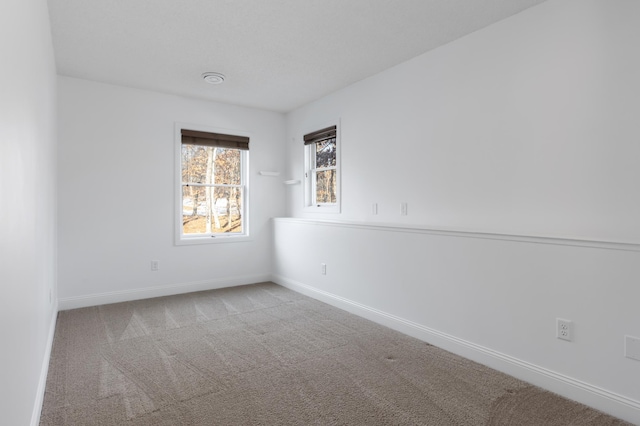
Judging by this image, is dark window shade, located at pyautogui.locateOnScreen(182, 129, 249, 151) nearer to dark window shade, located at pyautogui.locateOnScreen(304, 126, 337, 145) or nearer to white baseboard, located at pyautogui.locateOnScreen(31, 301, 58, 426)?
dark window shade, located at pyautogui.locateOnScreen(304, 126, 337, 145)

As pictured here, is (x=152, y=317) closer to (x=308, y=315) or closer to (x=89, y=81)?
(x=308, y=315)

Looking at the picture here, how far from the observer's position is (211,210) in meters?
5.04

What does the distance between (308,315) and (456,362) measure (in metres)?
1.58

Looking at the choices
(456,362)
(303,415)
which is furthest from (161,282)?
(456,362)

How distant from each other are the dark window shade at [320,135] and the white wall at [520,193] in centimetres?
77

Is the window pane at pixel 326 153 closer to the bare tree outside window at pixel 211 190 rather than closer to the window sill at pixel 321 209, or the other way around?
the window sill at pixel 321 209

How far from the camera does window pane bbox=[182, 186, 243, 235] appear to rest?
4836 millimetres

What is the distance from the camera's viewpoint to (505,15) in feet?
8.95

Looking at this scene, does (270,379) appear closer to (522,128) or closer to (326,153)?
(522,128)

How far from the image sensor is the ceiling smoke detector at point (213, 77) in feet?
12.7

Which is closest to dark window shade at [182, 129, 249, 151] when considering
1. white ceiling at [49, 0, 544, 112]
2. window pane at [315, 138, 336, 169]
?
white ceiling at [49, 0, 544, 112]

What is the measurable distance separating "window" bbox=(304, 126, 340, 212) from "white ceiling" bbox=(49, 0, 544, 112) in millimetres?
761

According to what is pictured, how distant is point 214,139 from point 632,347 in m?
4.63

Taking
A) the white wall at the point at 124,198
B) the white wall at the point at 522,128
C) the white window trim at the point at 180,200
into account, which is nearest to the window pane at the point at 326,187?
the white wall at the point at 522,128
